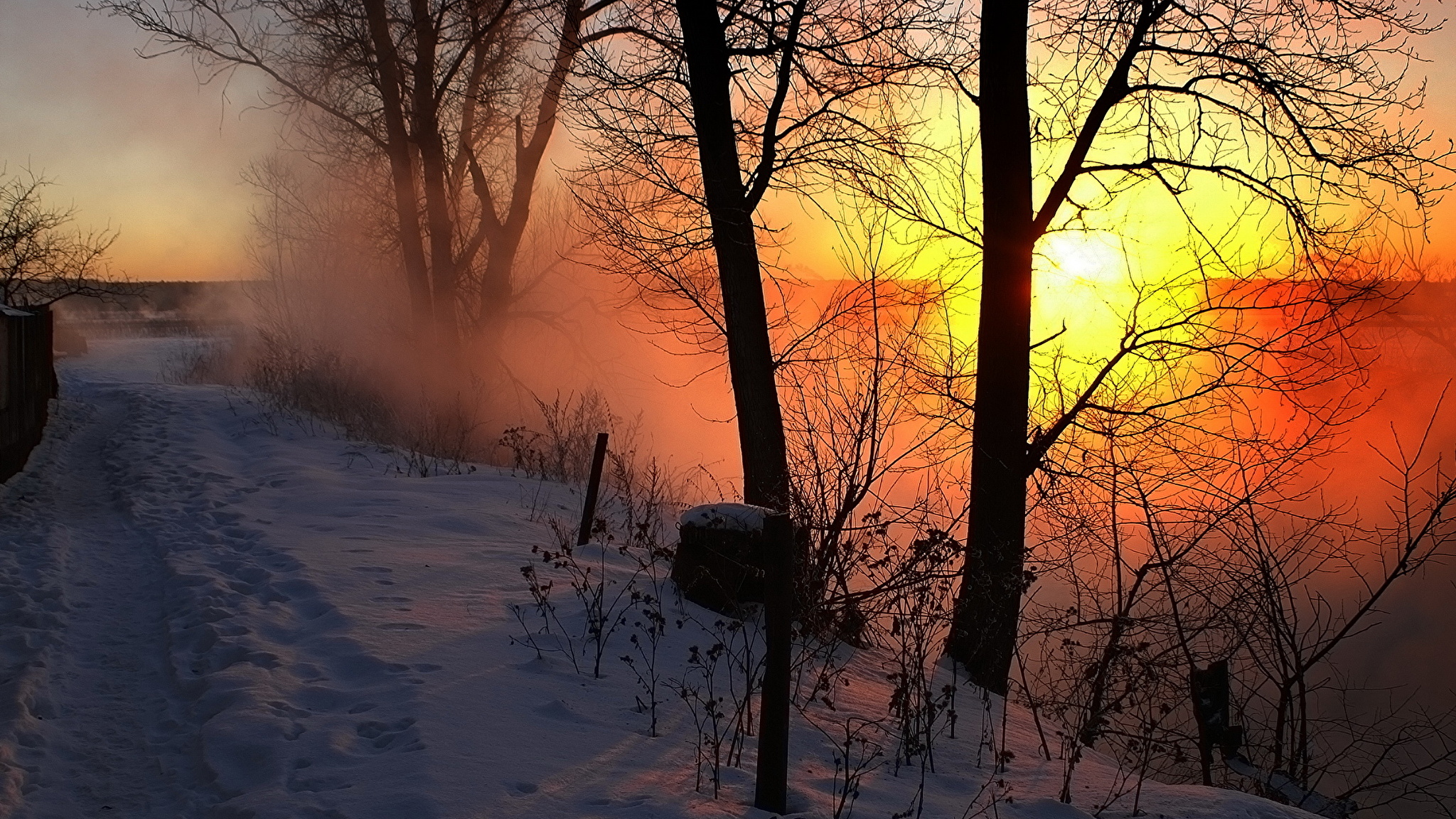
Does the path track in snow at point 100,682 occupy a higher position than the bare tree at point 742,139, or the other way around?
the bare tree at point 742,139

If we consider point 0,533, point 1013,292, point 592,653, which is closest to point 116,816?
point 592,653

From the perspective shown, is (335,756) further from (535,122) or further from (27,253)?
(27,253)

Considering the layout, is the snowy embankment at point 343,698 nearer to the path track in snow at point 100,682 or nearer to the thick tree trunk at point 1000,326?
the path track in snow at point 100,682

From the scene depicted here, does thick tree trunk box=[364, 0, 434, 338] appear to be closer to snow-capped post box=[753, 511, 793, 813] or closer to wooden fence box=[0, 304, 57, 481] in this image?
wooden fence box=[0, 304, 57, 481]

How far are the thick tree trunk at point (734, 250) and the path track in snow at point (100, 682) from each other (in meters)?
4.30

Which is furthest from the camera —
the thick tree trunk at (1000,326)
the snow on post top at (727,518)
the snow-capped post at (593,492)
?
the snow-capped post at (593,492)

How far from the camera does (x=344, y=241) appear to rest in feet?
96.9

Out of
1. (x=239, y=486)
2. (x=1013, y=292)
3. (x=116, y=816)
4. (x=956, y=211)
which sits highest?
(x=956, y=211)

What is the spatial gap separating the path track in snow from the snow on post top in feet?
10.9

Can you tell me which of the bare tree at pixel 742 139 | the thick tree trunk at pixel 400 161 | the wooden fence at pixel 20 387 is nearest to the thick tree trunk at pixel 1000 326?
the bare tree at pixel 742 139

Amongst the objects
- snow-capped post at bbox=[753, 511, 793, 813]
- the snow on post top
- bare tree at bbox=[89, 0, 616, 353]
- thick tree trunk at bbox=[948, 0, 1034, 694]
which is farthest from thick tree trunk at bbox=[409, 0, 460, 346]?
snow-capped post at bbox=[753, 511, 793, 813]

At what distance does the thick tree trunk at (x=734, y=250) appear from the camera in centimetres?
752

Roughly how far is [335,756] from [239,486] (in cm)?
694

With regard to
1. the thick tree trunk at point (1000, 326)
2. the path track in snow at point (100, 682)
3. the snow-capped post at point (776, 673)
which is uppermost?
the thick tree trunk at point (1000, 326)
